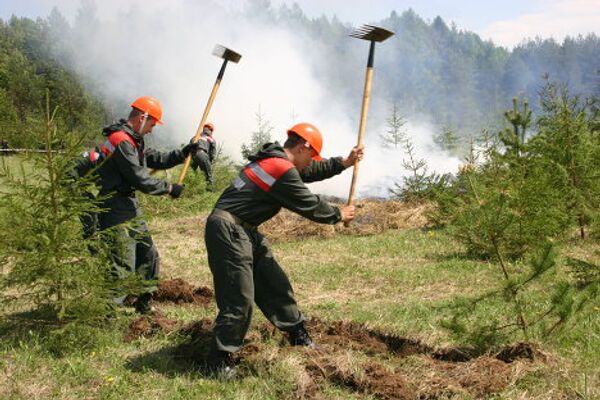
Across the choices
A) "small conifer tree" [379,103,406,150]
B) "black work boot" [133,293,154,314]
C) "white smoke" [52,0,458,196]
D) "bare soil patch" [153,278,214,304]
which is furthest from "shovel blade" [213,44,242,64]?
"white smoke" [52,0,458,196]

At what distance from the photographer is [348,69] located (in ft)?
166

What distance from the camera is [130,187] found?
Answer: 6.21 meters

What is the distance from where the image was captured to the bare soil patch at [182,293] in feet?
22.7

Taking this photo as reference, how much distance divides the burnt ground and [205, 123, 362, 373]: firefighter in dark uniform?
29 centimetres

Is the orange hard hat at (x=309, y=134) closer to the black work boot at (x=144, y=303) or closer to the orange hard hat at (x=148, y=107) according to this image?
the orange hard hat at (x=148, y=107)

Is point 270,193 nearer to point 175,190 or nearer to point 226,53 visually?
point 175,190

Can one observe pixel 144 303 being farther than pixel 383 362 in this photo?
Yes

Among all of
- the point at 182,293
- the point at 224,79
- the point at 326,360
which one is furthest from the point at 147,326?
the point at 224,79

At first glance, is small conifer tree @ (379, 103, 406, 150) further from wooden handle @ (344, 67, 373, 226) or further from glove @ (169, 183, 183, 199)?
glove @ (169, 183, 183, 199)

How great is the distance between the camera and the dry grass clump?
11570 mm

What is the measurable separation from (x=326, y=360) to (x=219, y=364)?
0.81m

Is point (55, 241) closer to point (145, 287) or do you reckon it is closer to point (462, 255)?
point (145, 287)

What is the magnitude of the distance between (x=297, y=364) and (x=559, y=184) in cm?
676

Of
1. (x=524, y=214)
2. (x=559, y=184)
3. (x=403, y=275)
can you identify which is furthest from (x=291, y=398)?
(x=559, y=184)
